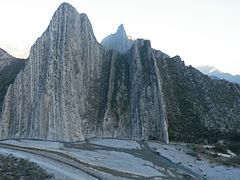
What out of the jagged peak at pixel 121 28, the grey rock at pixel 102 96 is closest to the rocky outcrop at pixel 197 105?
the grey rock at pixel 102 96

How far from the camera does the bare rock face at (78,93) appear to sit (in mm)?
75062

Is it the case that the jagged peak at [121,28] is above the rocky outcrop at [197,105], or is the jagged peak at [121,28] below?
above

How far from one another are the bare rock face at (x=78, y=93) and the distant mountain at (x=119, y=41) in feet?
100

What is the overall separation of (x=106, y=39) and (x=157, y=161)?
88.2m

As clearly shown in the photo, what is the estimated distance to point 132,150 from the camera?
61.4m

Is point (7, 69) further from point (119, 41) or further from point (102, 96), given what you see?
point (119, 41)

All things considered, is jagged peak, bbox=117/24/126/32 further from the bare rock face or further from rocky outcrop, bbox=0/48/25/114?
rocky outcrop, bbox=0/48/25/114

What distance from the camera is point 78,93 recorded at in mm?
82375

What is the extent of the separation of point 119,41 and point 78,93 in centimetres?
4851

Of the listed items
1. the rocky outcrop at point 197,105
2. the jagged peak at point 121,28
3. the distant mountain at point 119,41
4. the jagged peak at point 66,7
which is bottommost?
the rocky outcrop at point 197,105

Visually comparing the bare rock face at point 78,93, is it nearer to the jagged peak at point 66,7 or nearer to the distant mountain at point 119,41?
the jagged peak at point 66,7

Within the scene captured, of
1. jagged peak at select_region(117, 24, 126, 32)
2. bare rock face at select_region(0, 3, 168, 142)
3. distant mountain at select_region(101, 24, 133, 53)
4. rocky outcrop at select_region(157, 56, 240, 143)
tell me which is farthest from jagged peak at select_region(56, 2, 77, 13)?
jagged peak at select_region(117, 24, 126, 32)

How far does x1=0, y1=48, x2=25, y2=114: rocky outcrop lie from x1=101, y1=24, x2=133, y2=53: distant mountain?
33.5 metres

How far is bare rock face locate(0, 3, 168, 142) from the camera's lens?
2955 inches
